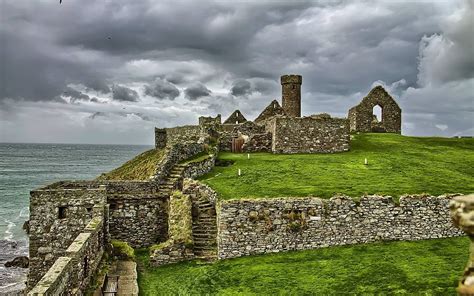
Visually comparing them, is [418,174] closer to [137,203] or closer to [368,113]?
[137,203]

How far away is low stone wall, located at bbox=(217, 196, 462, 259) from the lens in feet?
64.4

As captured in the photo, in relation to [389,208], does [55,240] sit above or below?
below

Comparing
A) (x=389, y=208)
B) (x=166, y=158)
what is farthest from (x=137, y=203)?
(x=389, y=208)

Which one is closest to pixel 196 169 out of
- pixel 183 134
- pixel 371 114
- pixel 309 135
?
pixel 309 135

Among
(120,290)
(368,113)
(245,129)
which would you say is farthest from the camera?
(368,113)

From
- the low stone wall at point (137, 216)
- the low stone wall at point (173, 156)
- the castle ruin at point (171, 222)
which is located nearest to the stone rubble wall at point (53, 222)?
the castle ruin at point (171, 222)

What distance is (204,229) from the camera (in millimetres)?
22344

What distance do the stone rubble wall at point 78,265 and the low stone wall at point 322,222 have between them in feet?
18.3

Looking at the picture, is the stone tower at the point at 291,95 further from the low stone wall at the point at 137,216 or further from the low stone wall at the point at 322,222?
the low stone wall at the point at 322,222

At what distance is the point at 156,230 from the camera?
84.9 ft

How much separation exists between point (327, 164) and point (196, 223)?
1020cm

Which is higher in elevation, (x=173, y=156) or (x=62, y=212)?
(x=173, y=156)

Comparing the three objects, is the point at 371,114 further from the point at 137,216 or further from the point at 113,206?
the point at 113,206

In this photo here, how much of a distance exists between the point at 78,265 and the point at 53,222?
7584 mm
